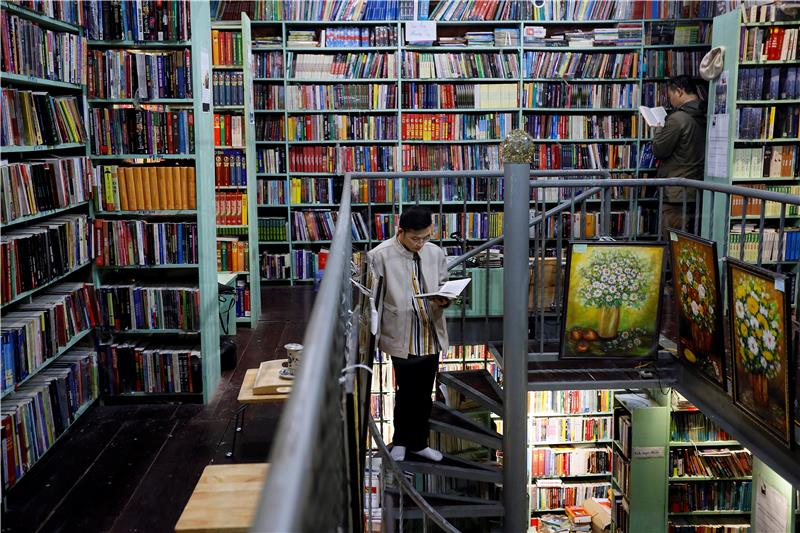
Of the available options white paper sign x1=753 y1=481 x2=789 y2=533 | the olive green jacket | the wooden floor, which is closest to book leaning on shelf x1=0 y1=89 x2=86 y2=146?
the wooden floor

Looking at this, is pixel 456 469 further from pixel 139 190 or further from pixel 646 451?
pixel 139 190

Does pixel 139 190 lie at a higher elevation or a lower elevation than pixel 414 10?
lower

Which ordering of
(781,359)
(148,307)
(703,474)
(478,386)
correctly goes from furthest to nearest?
(703,474) < (478,386) < (148,307) < (781,359)

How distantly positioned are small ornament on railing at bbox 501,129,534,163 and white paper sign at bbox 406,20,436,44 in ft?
12.6

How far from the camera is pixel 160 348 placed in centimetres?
534

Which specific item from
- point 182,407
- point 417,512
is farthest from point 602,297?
point 182,407

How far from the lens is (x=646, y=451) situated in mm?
6258

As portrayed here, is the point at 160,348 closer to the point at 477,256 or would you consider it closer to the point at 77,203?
the point at 77,203

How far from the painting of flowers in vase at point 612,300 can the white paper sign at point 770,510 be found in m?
1.66

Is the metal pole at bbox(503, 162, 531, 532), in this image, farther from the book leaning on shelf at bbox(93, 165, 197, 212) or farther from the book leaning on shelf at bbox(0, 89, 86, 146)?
the book leaning on shelf at bbox(0, 89, 86, 146)

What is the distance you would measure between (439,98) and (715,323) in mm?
4372

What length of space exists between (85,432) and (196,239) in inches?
52.1

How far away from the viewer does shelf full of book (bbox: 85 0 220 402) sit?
5020 millimetres

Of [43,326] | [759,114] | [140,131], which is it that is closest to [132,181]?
[140,131]
